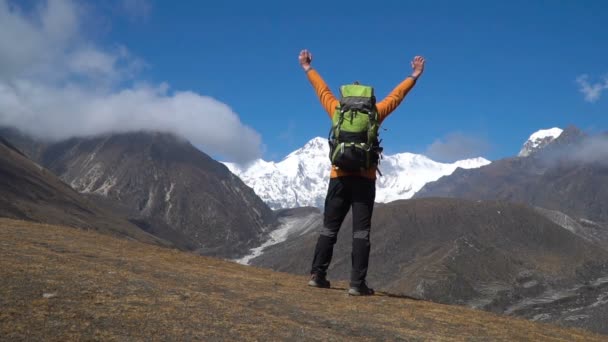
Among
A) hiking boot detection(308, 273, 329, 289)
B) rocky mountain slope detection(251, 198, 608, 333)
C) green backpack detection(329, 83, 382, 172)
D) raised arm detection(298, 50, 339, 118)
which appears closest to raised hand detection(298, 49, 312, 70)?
raised arm detection(298, 50, 339, 118)

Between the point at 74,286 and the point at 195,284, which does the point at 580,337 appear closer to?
the point at 195,284

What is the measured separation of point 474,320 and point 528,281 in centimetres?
13381

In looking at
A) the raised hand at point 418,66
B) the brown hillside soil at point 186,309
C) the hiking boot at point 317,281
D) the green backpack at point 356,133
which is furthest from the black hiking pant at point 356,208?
the raised hand at point 418,66

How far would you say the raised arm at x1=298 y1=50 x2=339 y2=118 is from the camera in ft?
38.4

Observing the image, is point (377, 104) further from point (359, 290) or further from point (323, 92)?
point (359, 290)

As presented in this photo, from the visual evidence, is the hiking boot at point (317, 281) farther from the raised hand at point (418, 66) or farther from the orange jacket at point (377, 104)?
the raised hand at point (418, 66)

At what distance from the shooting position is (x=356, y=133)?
10789mm

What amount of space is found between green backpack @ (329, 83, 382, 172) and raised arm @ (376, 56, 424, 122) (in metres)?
0.31

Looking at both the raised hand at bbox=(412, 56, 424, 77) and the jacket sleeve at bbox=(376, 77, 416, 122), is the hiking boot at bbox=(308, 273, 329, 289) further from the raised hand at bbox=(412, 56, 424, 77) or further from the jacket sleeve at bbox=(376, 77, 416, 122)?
the raised hand at bbox=(412, 56, 424, 77)

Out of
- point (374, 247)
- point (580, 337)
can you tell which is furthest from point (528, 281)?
point (580, 337)

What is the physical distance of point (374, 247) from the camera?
17575cm

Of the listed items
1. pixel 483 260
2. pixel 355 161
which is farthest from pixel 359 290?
pixel 483 260

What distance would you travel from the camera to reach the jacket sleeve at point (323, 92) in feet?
38.3

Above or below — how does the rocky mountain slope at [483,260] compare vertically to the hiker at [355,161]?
above
